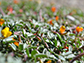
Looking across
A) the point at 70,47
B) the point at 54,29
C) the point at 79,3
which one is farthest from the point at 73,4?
the point at 70,47

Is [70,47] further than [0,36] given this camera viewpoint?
Yes

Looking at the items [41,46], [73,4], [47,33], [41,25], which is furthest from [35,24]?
[73,4]

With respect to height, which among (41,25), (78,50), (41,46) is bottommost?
(78,50)

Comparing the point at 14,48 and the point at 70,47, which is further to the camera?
the point at 70,47

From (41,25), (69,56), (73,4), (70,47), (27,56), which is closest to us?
(27,56)

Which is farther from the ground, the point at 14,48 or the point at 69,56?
the point at 14,48

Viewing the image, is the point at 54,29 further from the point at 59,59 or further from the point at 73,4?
the point at 73,4

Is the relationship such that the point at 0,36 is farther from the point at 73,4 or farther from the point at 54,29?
the point at 73,4

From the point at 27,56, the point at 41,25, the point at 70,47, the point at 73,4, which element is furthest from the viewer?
the point at 73,4

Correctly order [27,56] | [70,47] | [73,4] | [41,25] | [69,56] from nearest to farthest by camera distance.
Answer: [27,56] < [69,56] < [70,47] < [41,25] < [73,4]
